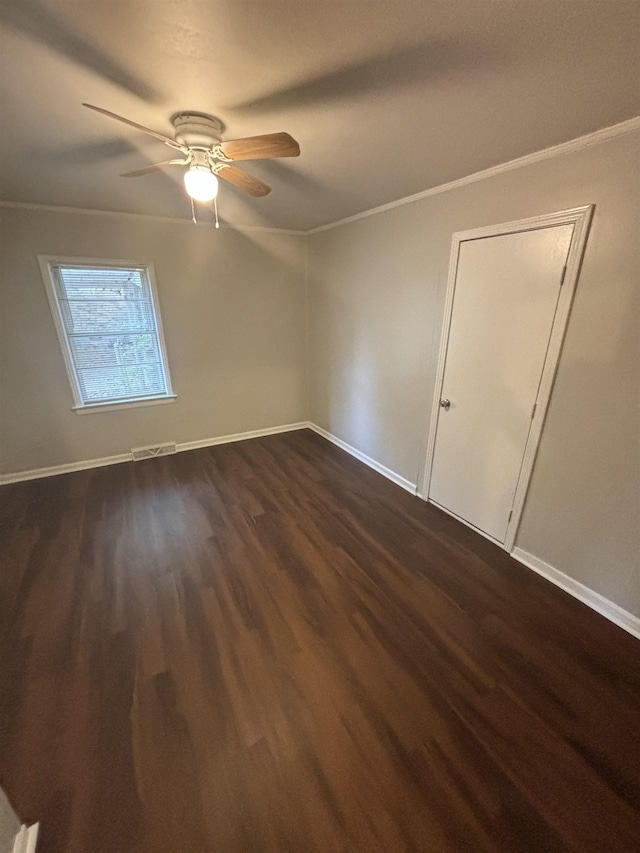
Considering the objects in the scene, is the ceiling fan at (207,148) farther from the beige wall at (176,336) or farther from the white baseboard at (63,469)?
the white baseboard at (63,469)

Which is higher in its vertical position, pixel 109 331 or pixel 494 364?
pixel 109 331

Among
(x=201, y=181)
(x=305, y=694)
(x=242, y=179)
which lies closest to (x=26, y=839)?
(x=305, y=694)

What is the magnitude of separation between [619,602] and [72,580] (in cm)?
330

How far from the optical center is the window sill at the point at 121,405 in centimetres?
356

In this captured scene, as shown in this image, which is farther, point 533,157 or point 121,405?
point 121,405

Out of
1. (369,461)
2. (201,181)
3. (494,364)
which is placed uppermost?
(201,181)

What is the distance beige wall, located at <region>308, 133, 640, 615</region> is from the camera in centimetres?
170

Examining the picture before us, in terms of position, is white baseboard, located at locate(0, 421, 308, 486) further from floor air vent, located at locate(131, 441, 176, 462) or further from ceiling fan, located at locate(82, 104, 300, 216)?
ceiling fan, located at locate(82, 104, 300, 216)

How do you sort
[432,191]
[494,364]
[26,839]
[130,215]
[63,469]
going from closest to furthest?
[26,839]
[494,364]
[432,191]
[130,215]
[63,469]

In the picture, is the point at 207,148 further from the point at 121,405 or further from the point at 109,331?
the point at 121,405

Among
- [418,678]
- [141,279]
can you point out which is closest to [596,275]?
[418,678]

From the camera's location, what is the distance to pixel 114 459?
3.82 meters

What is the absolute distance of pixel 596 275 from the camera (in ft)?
5.82

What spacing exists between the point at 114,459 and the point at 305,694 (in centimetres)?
328
